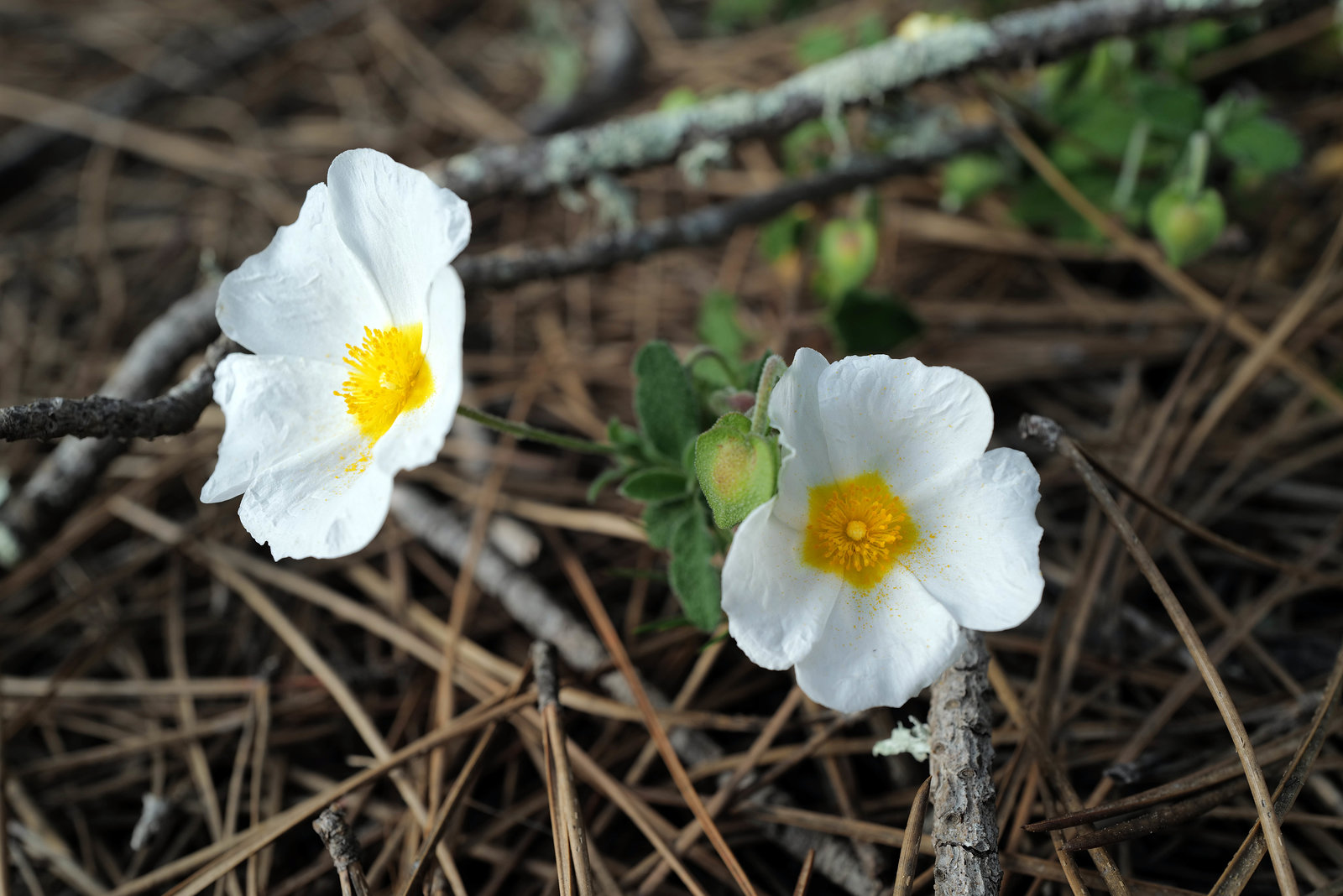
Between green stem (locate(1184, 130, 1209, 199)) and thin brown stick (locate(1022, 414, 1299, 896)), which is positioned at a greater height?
green stem (locate(1184, 130, 1209, 199))

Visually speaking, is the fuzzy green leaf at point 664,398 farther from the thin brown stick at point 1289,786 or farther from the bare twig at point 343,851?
the thin brown stick at point 1289,786

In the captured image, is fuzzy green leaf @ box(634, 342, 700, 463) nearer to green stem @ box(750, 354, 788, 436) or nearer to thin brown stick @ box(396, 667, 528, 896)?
green stem @ box(750, 354, 788, 436)

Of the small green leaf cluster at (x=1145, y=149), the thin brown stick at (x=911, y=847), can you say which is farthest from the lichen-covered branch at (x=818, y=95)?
the thin brown stick at (x=911, y=847)

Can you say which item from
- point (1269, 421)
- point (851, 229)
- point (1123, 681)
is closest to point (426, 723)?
point (1123, 681)

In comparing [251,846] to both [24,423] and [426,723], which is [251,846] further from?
[24,423]

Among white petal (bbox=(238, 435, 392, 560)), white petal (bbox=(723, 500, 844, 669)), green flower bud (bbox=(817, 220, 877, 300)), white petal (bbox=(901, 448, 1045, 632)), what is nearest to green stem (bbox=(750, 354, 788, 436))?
white petal (bbox=(723, 500, 844, 669))

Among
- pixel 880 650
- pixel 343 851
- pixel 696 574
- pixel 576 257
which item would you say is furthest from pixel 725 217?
pixel 343 851
